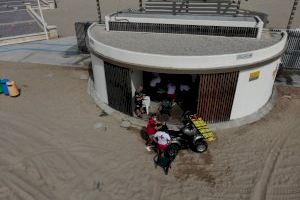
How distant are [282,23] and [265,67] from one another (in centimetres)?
2267

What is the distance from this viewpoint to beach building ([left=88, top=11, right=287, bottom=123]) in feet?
39.5

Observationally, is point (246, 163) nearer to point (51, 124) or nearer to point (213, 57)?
point (213, 57)

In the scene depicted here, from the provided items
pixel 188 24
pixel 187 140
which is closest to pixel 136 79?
pixel 187 140

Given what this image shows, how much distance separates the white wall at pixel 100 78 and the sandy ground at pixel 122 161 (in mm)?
775

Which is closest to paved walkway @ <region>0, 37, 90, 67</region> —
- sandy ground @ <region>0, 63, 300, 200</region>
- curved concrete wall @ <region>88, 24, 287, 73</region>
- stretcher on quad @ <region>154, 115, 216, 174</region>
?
sandy ground @ <region>0, 63, 300, 200</region>

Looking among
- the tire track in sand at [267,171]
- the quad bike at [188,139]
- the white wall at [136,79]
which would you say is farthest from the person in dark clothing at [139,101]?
the tire track in sand at [267,171]

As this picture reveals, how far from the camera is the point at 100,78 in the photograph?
14.8 metres

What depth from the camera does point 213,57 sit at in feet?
38.4

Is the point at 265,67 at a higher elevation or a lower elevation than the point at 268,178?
higher

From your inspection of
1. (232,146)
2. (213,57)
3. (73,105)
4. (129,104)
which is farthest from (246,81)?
(73,105)

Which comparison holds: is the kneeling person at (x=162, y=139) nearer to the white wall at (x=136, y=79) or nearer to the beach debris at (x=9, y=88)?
the white wall at (x=136, y=79)

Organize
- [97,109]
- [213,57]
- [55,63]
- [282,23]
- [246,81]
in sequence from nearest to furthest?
[213,57] → [246,81] → [97,109] → [55,63] → [282,23]

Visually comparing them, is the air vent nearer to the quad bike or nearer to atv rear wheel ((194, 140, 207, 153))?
the quad bike

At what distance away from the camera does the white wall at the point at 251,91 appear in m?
12.7
